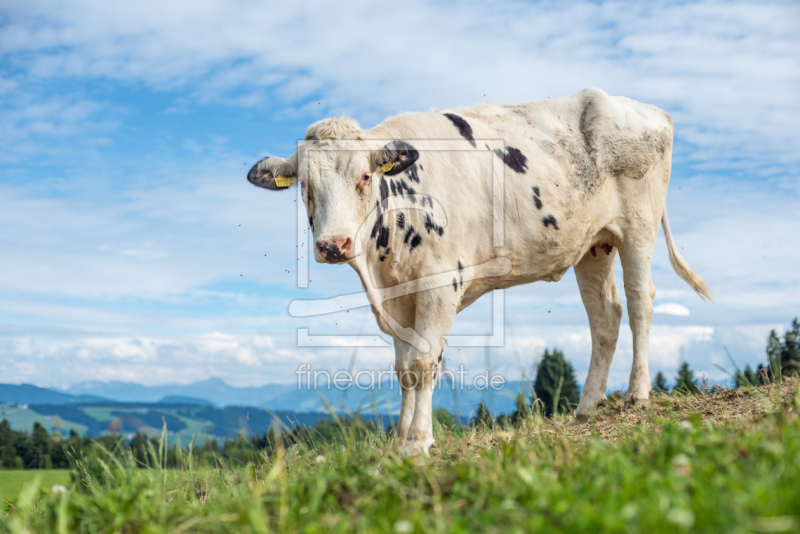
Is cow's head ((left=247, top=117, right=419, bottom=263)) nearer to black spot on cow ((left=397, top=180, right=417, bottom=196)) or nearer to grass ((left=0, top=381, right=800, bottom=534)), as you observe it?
black spot on cow ((left=397, top=180, right=417, bottom=196))

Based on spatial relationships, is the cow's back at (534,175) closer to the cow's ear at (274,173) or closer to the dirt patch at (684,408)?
the cow's ear at (274,173)

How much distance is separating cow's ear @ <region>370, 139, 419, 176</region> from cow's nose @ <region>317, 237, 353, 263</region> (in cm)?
99

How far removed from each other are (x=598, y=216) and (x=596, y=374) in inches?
91.9

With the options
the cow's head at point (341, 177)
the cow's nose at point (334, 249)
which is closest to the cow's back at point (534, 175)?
the cow's head at point (341, 177)

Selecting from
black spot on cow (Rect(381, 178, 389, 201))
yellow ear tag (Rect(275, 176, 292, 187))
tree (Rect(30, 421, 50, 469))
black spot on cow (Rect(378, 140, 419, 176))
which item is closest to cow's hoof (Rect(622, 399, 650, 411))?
black spot on cow (Rect(381, 178, 389, 201))

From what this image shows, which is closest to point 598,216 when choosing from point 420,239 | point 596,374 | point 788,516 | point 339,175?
point 596,374

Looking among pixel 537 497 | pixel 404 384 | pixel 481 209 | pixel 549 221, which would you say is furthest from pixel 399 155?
pixel 537 497

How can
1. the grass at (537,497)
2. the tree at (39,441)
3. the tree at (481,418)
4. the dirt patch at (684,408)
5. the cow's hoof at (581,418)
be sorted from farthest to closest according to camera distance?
the tree at (39,441), the cow's hoof at (581,418), the tree at (481,418), the dirt patch at (684,408), the grass at (537,497)

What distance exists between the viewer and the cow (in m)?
6.69

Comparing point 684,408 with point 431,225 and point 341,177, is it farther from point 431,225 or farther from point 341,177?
point 341,177

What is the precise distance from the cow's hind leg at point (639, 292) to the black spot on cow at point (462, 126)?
118 inches

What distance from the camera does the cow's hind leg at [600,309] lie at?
358 inches

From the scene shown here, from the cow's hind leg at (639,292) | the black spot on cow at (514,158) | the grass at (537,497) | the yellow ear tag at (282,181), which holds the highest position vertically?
the black spot on cow at (514,158)

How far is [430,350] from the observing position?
6684mm
